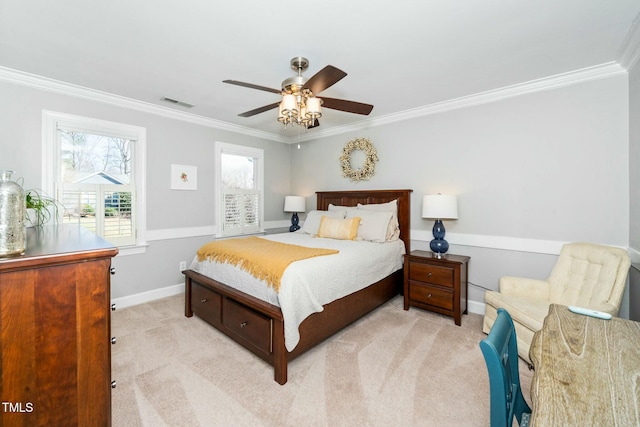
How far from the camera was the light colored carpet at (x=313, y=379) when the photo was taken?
→ 1.71m

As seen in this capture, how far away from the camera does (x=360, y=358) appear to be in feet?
7.61

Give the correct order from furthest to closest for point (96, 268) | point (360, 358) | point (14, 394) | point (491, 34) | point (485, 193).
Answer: point (485, 193) < point (360, 358) < point (491, 34) < point (96, 268) < point (14, 394)

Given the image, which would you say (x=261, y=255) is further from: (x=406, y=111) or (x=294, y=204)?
(x=406, y=111)

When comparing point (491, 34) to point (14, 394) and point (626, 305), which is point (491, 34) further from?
point (14, 394)

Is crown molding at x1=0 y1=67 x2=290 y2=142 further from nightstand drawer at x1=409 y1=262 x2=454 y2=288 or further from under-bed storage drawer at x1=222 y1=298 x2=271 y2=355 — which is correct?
nightstand drawer at x1=409 y1=262 x2=454 y2=288

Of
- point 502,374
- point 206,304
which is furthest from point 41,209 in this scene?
point 502,374

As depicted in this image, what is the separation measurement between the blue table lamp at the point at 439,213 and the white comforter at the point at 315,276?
502mm

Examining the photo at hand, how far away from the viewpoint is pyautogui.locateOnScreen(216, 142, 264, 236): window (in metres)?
4.32

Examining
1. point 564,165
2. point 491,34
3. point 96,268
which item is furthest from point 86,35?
point 564,165

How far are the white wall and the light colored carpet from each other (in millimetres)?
995

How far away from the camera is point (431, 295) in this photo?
311 cm

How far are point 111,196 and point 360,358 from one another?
3344 millimetres

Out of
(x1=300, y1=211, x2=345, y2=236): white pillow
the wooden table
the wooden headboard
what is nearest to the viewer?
the wooden table

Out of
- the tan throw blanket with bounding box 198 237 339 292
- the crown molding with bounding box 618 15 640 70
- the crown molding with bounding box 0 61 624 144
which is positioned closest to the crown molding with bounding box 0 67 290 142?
the crown molding with bounding box 0 61 624 144
